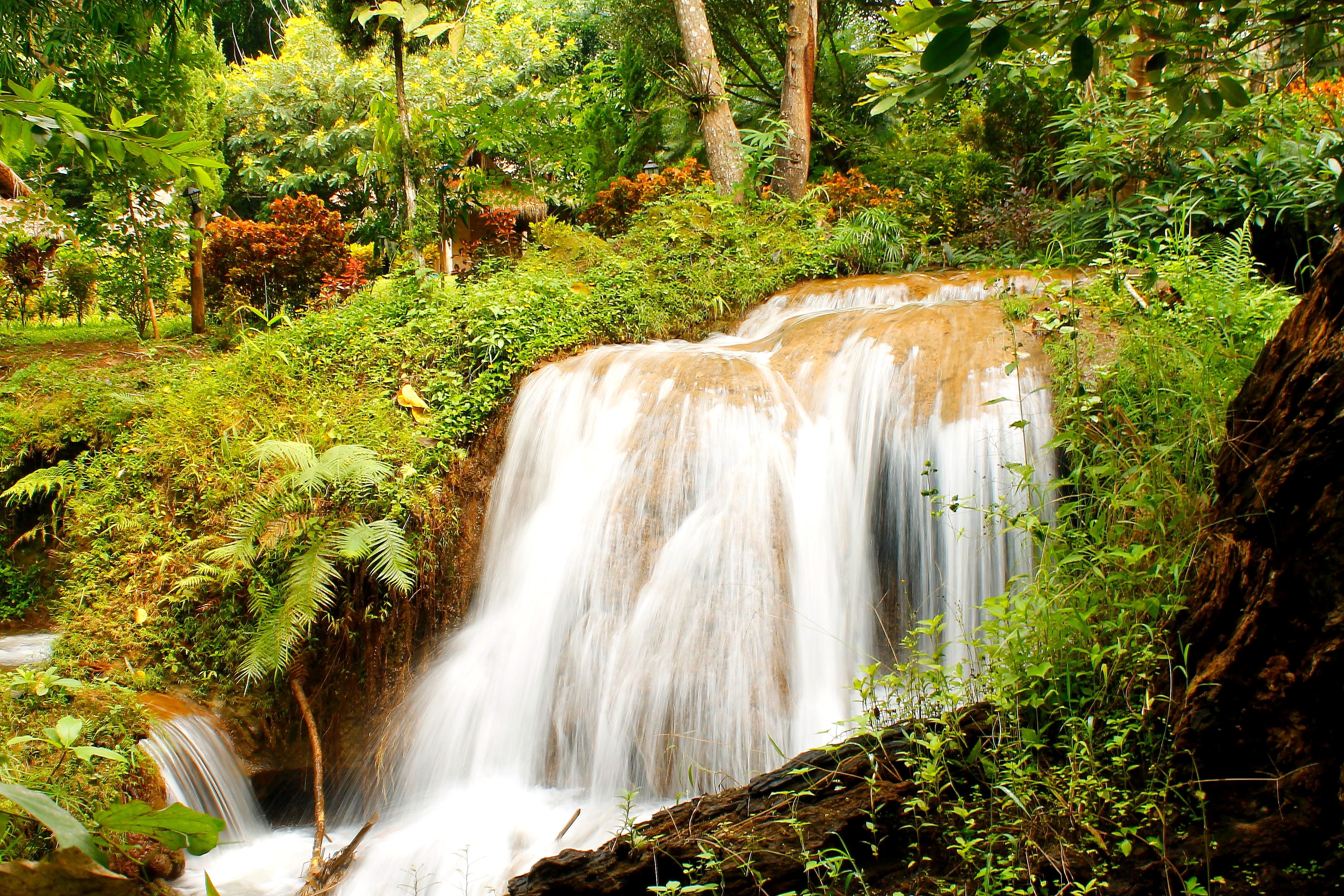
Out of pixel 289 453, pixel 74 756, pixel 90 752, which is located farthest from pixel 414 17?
pixel 90 752

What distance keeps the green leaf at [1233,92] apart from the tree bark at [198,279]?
10130 mm

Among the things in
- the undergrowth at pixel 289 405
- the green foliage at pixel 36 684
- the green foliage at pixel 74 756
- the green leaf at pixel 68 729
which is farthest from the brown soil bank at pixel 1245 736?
the undergrowth at pixel 289 405

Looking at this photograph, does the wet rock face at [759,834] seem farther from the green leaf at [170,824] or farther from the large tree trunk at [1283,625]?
the green leaf at [170,824]

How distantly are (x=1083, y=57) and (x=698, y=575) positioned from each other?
3583mm

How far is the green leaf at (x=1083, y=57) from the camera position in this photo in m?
1.48

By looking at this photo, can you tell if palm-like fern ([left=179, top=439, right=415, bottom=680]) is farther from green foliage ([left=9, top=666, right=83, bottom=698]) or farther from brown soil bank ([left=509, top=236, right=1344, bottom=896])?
brown soil bank ([left=509, top=236, right=1344, bottom=896])

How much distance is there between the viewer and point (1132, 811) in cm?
238

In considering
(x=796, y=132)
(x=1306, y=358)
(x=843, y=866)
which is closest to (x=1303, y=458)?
(x=1306, y=358)

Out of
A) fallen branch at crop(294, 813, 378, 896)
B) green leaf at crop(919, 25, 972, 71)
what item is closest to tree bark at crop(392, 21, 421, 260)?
fallen branch at crop(294, 813, 378, 896)

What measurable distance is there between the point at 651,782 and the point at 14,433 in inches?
233

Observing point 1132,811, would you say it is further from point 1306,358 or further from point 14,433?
point 14,433

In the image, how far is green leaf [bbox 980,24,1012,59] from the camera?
1.36 metres

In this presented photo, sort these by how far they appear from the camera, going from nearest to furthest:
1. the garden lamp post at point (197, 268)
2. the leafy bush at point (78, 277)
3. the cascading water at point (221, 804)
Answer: the cascading water at point (221, 804), the leafy bush at point (78, 277), the garden lamp post at point (197, 268)

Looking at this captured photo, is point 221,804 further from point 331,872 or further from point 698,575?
point 698,575
